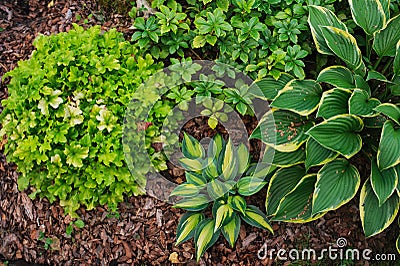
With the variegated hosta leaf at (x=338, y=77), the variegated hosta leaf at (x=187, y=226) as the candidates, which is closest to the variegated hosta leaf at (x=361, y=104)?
the variegated hosta leaf at (x=338, y=77)

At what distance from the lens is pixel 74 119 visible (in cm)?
293

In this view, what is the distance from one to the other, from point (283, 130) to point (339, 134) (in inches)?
13.9

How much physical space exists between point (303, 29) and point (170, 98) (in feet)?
3.26

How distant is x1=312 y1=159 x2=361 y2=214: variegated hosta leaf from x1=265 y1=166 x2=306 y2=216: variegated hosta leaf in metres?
0.27

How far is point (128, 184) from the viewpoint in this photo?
3.08 metres

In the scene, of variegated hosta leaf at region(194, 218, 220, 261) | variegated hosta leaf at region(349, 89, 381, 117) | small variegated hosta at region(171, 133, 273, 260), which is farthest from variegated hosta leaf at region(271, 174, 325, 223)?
variegated hosta leaf at region(349, 89, 381, 117)

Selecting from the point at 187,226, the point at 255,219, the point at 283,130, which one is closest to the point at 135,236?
the point at 187,226

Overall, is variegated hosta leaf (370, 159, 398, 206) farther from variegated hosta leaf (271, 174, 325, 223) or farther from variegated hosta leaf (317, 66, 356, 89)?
variegated hosta leaf (317, 66, 356, 89)

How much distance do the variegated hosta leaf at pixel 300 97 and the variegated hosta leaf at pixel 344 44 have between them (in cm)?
25

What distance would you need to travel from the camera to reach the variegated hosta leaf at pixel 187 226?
306 cm

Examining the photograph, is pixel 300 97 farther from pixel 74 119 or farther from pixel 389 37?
pixel 74 119

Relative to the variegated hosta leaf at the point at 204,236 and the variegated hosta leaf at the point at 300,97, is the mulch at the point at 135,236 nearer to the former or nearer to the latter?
the variegated hosta leaf at the point at 204,236

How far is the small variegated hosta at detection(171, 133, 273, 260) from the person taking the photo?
300 centimetres

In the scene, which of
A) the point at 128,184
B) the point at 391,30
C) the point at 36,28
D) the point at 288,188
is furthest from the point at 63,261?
the point at 391,30
